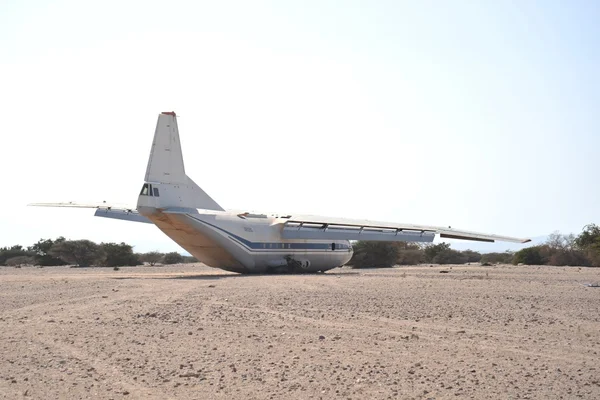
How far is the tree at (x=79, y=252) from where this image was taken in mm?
51031

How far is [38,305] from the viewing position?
1664 centimetres

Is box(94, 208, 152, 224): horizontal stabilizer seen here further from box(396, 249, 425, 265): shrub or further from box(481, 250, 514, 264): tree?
box(481, 250, 514, 264): tree

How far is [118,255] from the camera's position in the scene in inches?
1996

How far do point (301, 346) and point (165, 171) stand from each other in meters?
19.3

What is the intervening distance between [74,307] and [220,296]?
12.4 ft

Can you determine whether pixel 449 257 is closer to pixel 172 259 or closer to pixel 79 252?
pixel 172 259

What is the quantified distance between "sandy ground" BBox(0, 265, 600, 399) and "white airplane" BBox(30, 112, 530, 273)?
1082cm

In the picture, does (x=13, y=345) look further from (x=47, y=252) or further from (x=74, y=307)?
(x=47, y=252)

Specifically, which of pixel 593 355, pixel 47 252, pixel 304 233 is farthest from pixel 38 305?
pixel 47 252

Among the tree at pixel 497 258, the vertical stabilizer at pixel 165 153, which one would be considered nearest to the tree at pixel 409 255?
the tree at pixel 497 258

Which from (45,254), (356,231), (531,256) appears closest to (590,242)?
(531,256)

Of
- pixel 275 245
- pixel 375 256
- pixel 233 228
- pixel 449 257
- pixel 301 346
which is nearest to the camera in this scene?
pixel 301 346

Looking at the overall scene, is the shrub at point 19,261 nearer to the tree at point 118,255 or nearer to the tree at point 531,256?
the tree at point 118,255

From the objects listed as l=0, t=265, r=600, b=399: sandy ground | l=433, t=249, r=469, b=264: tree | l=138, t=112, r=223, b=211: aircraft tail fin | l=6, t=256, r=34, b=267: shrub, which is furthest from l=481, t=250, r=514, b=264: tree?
l=0, t=265, r=600, b=399: sandy ground
